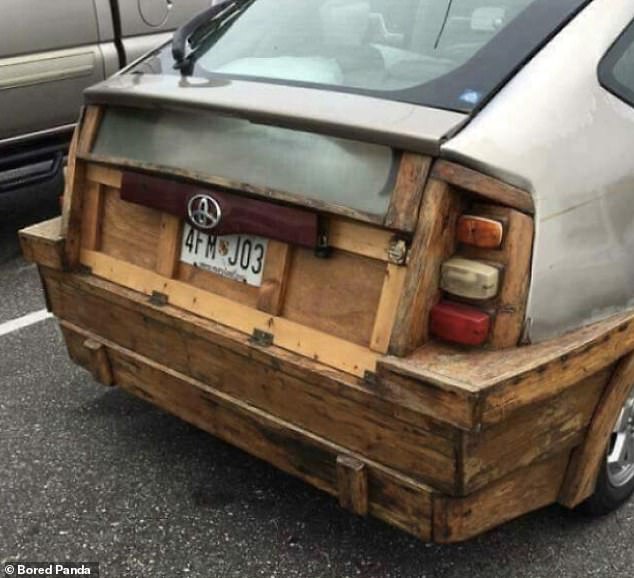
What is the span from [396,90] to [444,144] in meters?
0.38

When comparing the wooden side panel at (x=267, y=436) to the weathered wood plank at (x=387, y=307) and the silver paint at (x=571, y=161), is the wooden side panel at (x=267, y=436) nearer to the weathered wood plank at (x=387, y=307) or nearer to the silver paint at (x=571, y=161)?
the weathered wood plank at (x=387, y=307)

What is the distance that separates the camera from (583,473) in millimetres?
2525

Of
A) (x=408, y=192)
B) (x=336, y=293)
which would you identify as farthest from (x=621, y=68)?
(x=336, y=293)

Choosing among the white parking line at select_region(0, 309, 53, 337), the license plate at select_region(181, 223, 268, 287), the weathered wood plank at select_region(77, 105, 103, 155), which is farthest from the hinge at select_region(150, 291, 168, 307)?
the white parking line at select_region(0, 309, 53, 337)

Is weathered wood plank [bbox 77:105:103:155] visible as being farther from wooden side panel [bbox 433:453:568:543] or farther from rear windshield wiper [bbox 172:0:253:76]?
wooden side panel [bbox 433:453:568:543]

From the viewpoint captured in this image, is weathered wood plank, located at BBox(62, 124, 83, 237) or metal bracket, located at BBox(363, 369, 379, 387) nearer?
metal bracket, located at BBox(363, 369, 379, 387)

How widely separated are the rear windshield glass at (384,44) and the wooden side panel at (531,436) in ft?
2.69

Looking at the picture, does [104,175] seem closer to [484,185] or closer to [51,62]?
[484,185]

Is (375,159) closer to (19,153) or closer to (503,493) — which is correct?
(503,493)

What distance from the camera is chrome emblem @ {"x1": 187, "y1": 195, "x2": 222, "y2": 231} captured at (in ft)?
8.20

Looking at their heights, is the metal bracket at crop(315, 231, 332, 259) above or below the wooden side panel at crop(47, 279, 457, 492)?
above

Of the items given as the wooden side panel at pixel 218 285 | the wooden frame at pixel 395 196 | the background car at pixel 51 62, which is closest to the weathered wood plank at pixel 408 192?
the wooden frame at pixel 395 196

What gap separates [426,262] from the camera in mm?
2121

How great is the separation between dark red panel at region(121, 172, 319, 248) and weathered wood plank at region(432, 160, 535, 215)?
0.39 m
